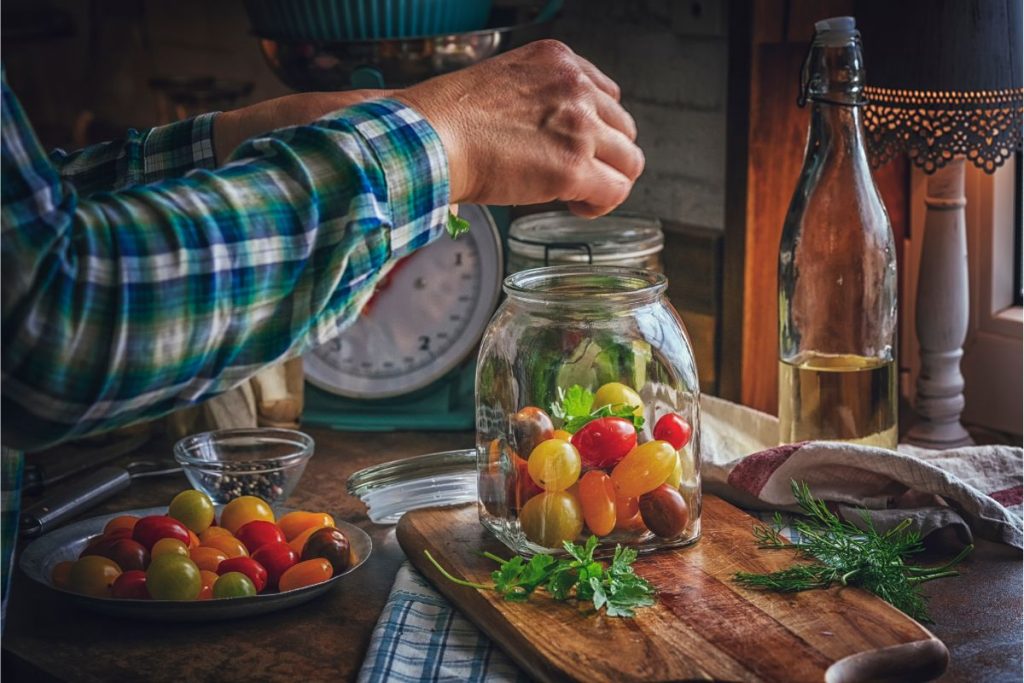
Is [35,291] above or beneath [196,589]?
above

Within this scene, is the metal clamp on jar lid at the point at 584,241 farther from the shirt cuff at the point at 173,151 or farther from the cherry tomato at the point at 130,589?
the cherry tomato at the point at 130,589

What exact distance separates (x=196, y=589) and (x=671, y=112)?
98 centimetres

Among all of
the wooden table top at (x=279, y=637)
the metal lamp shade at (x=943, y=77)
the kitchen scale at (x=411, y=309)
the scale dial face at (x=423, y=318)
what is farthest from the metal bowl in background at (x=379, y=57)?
the wooden table top at (x=279, y=637)

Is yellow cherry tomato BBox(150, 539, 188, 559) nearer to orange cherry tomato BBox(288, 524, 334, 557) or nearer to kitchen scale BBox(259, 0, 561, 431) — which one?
orange cherry tomato BBox(288, 524, 334, 557)

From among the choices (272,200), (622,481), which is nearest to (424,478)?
(622,481)

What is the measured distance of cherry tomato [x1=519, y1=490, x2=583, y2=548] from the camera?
104 cm

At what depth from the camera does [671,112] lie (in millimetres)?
1739

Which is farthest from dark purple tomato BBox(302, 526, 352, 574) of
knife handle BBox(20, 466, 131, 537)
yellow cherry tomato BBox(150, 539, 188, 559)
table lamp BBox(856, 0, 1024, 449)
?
table lamp BBox(856, 0, 1024, 449)

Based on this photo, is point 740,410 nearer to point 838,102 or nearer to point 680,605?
point 838,102

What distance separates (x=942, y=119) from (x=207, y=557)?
84 centimetres

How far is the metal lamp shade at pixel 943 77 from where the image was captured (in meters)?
1.27

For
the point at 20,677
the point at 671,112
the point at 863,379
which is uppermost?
the point at 671,112

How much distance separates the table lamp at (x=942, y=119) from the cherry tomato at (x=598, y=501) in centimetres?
55

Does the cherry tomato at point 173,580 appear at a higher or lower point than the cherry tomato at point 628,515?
lower
